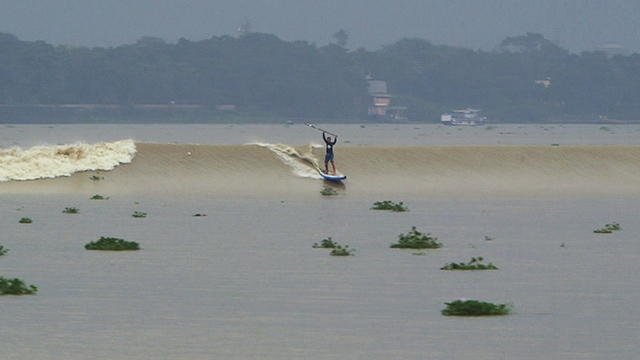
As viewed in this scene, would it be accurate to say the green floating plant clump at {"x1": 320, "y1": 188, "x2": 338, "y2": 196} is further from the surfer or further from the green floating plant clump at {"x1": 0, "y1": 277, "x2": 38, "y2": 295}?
the green floating plant clump at {"x1": 0, "y1": 277, "x2": 38, "y2": 295}

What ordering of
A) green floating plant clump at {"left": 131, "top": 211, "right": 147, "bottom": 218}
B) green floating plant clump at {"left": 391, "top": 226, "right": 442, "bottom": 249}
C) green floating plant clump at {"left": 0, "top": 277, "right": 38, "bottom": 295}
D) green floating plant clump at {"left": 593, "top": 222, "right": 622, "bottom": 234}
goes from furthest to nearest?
green floating plant clump at {"left": 131, "top": 211, "right": 147, "bottom": 218}
green floating plant clump at {"left": 593, "top": 222, "right": 622, "bottom": 234}
green floating plant clump at {"left": 391, "top": 226, "right": 442, "bottom": 249}
green floating plant clump at {"left": 0, "top": 277, "right": 38, "bottom": 295}

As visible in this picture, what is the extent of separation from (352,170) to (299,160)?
6.29 feet

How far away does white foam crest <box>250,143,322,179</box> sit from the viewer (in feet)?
149

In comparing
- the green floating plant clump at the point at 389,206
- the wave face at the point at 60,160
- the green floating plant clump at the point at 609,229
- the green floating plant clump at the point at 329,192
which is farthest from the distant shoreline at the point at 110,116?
the green floating plant clump at the point at 609,229

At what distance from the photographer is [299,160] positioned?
4641cm

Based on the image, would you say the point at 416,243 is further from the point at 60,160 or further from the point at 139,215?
the point at 60,160

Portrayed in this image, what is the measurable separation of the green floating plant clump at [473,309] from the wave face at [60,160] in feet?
95.3

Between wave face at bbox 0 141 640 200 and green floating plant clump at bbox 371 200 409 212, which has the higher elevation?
wave face at bbox 0 141 640 200

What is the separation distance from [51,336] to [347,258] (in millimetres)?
9262

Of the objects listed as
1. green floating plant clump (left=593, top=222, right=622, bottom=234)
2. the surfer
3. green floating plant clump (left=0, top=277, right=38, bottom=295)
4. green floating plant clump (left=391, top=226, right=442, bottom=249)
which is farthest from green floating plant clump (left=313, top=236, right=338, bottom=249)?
the surfer

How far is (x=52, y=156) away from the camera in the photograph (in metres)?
45.1

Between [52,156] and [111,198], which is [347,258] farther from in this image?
[52,156]

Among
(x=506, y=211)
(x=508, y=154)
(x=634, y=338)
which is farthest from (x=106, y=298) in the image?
(x=508, y=154)

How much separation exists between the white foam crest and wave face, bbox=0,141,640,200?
4 centimetres
